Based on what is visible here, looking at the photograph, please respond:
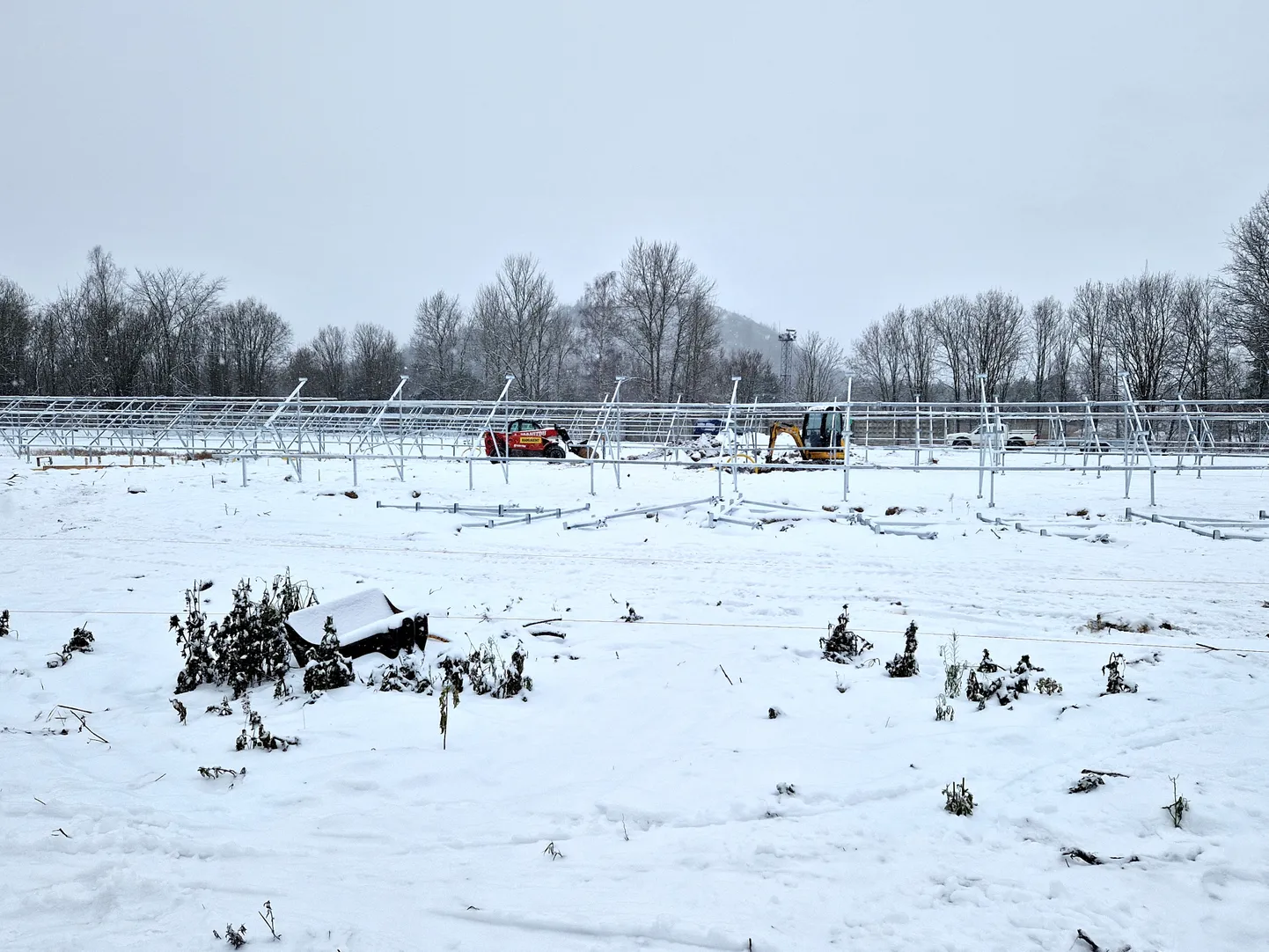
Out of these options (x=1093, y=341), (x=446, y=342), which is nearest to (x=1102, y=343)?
(x=1093, y=341)

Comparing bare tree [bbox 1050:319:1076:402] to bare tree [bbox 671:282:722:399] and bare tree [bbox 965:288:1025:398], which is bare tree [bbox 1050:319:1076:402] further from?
bare tree [bbox 671:282:722:399]

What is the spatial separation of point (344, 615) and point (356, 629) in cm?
22

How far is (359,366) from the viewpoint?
63.4 meters

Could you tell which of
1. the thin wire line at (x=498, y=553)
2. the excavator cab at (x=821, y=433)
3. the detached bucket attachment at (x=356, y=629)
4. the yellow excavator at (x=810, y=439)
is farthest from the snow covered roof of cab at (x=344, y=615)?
the excavator cab at (x=821, y=433)

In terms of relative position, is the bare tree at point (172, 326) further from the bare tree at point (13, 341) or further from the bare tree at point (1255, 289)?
the bare tree at point (1255, 289)

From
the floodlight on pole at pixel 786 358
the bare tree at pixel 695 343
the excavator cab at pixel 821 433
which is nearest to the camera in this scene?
the excavator cab at pixel 821 433

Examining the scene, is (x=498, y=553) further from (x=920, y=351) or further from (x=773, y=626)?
(x=920, y=351)

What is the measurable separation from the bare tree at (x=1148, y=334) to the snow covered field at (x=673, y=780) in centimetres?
4185

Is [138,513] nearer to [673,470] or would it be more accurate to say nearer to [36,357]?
[673,470]

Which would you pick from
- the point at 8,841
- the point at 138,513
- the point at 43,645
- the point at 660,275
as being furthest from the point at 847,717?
the point at 660,275

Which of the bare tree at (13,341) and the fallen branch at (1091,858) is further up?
the bare tree at (13,341)

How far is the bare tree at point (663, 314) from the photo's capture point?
49156mm

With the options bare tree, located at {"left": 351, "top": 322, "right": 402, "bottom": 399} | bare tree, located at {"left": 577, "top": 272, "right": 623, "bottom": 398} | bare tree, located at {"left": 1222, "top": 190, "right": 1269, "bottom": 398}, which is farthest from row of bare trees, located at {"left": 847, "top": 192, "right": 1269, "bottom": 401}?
bare tree, located at {"left": 351, "top": 322, "right": 402, "bottom": 399}

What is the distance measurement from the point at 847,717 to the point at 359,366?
6493 cm
